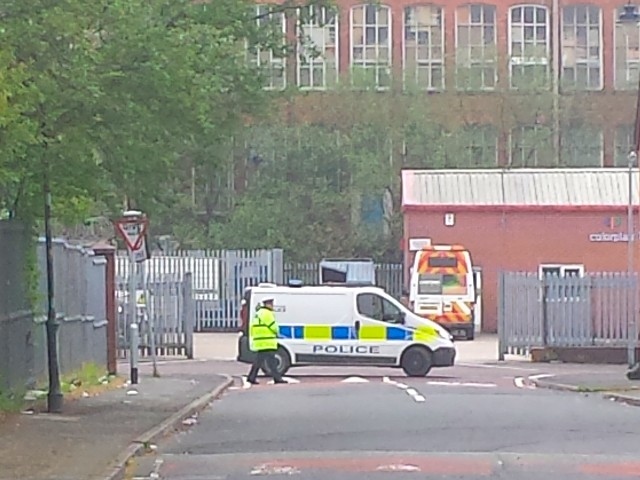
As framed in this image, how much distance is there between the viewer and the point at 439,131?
209 ft

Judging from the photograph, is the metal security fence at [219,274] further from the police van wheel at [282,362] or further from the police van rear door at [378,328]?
the police van rear door at [378,328]

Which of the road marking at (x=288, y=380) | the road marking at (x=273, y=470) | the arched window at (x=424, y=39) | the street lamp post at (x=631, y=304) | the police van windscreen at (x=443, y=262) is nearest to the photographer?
the road marking at (x=273, y=470)

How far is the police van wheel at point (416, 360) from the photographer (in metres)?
33.2

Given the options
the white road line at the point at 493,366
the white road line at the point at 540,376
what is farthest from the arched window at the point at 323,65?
the white road line at the point at 540,376

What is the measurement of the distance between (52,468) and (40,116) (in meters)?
5.14

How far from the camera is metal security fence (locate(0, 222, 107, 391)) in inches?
845

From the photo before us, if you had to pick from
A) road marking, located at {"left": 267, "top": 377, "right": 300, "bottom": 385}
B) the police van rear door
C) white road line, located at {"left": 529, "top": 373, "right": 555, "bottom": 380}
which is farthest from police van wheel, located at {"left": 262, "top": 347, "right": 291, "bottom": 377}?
white road line, located at {"left": 529, "top": 373, "right": 555, "bottom": 380}

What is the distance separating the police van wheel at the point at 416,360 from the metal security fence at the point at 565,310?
7124 millimetres

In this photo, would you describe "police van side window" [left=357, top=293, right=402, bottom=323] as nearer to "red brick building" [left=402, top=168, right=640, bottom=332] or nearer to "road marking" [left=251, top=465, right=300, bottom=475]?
"road marking" [left=251, top=465, right=300, bottom=475]

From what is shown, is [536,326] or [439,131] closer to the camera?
[536,326]

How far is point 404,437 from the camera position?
17.9m

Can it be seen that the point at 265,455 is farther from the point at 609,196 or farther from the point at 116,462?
the point at 609,196

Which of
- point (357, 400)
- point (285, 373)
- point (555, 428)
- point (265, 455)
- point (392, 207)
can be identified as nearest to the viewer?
point (265, 455)

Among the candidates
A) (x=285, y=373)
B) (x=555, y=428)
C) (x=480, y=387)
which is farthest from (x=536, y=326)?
(x=555, y=428)
